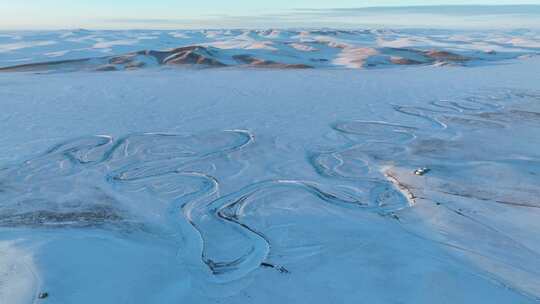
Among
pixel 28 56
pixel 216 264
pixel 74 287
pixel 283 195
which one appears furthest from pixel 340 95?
pixel 28 56

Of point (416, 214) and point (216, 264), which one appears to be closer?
point (216, 264)

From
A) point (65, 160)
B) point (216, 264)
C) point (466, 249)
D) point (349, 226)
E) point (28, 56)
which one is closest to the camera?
point (216, 264)

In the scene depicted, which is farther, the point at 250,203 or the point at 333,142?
the point at 333,142

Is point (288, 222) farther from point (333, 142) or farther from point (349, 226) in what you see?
point (333, 142)

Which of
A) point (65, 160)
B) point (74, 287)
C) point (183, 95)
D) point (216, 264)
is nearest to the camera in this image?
point (74, 287)

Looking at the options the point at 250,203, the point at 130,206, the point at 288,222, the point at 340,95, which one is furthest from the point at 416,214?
the point at 340,95

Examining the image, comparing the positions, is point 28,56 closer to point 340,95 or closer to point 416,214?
point 340,95

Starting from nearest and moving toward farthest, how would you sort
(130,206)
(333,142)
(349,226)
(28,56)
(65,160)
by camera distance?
(349,226) < (130,206) < (65,160) < (333,142) < (28,56)
